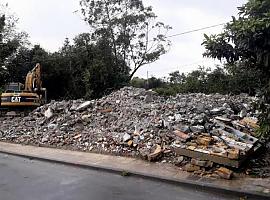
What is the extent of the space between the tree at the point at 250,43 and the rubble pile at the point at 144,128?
4.47ft

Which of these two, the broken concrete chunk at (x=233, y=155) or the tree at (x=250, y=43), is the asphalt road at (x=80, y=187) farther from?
the tree at (x=250, y=43)

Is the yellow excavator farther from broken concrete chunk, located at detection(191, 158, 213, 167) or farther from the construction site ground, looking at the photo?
broken concrete chunk, located at detection(191, 158, 213, 167)

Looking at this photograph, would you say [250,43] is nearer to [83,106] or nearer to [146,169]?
[146,169]

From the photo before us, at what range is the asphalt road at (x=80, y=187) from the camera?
7.14 meters

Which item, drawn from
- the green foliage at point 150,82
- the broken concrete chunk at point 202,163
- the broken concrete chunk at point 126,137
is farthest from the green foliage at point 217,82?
the broken concrete chunk at point 202,163

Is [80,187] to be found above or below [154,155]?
below

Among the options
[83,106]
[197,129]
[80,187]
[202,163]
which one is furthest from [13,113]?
[202,163]

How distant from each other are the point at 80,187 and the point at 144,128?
4.01 m

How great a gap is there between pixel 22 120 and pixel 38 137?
3.26 m

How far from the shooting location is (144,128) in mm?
11531

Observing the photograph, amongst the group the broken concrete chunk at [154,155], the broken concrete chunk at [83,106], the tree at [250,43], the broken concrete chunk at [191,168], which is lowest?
the broken concrete chunk at [191,168]

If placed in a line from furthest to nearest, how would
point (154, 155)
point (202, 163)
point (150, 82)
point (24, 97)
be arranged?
point (150, 82), point (24, 97), point (154, 155), point (202, 163)

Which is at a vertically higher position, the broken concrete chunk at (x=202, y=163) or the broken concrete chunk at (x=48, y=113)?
the broken concrete chunk at (x=48, y=113)

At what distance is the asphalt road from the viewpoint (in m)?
7.14
